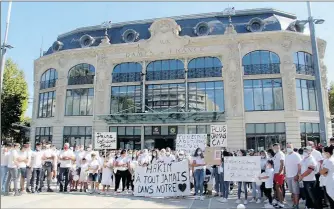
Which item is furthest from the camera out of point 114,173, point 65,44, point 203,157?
point 65,44

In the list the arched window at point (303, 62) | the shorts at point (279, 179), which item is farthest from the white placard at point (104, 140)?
the arched window at point (303, 62)

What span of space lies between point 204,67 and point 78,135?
1530 centimetres

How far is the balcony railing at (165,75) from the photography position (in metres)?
28.9

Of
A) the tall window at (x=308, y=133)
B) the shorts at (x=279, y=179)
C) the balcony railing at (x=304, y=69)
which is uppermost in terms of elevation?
the balcony railing at (x=304, y=69)

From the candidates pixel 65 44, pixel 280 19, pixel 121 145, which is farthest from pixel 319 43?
pixel 65 44

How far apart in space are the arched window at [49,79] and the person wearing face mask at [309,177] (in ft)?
99.1

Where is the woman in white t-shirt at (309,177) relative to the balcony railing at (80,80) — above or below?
below

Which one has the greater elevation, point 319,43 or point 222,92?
point 319,43

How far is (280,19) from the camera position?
28.7 m

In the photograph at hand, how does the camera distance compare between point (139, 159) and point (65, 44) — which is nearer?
point (139, 159)

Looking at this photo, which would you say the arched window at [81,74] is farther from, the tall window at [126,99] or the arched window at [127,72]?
the tall window at [126,99]

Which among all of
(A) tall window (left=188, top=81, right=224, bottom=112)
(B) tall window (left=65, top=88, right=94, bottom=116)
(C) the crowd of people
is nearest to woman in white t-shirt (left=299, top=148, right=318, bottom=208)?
(C) the crowd of people

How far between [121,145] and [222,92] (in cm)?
1179

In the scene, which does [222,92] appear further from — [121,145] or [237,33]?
[121,145]
